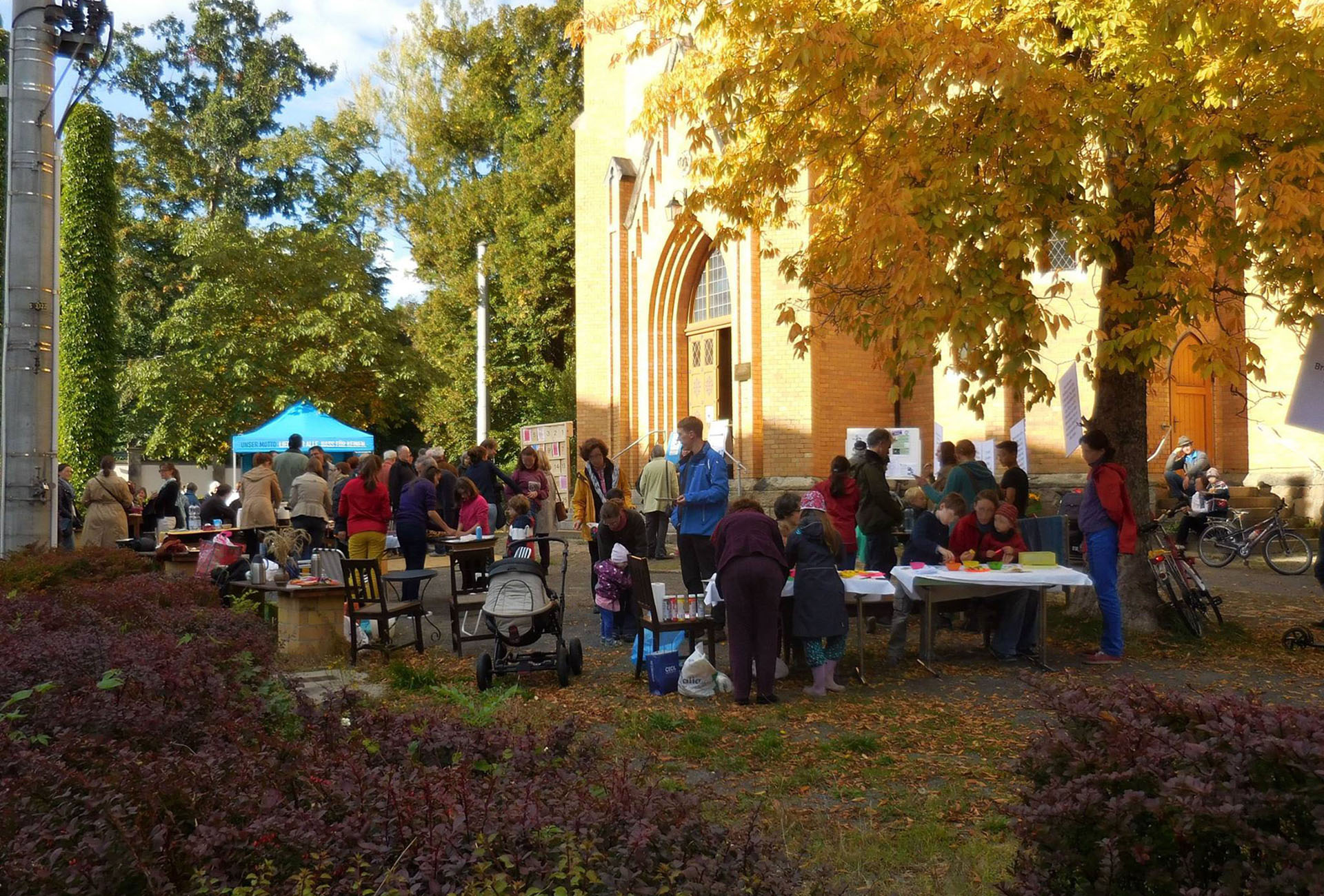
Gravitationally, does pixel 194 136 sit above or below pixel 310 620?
above

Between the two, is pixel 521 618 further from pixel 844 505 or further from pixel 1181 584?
pixel 1181 584

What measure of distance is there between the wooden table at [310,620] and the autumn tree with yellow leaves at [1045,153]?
485 centimetres

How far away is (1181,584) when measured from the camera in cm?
1043

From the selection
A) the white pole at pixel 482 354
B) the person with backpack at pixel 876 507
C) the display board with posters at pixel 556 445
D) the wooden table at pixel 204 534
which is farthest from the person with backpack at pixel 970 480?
the white pole at pixel 482 354

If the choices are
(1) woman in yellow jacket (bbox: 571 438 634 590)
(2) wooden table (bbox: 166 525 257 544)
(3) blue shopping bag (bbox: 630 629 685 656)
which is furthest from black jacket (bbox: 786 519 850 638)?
(2) wooden table (bbox: 166 525 257 544)

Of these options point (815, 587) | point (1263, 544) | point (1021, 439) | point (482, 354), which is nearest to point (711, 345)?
point (1021, 439)

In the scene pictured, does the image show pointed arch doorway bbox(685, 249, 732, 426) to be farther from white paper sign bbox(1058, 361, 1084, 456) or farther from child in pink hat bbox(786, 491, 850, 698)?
child in pink hat bbox(786, 491, 850, 698)

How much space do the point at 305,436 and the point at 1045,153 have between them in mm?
18420

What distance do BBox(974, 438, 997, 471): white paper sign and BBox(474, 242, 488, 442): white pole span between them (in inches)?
663

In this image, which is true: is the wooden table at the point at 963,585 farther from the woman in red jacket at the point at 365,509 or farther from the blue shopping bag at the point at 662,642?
the woman in red jacket at the point at 365,509

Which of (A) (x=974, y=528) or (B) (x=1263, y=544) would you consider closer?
(A) (x=974, y=528)

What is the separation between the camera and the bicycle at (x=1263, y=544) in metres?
15.9

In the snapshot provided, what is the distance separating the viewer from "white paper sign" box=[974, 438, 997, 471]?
1783 centimetres

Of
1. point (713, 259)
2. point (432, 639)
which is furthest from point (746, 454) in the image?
point (432, 639)
